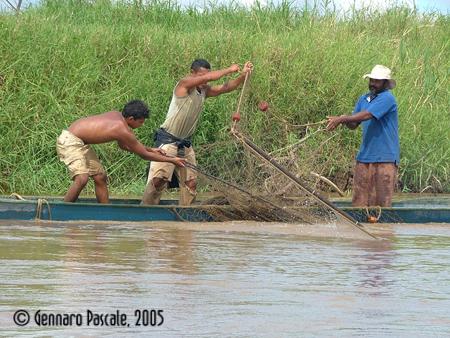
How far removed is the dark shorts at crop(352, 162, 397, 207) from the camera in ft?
34.9

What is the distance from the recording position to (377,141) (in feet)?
34.8

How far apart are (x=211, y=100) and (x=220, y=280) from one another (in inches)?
A: 258

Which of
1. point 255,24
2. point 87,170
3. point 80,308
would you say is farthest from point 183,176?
point 255,24

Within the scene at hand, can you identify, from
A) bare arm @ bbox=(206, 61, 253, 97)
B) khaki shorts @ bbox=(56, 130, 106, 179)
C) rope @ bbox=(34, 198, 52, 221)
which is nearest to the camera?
rope @ bbox=(34, 198, 52, 221)

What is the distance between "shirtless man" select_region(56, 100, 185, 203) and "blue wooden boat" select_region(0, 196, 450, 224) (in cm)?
26

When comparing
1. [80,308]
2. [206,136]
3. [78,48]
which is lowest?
[80,308]

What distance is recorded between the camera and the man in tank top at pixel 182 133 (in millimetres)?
10523

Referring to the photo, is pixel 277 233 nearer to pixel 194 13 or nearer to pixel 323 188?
pixel 323 188

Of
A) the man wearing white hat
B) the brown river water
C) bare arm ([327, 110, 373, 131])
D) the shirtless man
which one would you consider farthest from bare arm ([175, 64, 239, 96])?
the brown river water

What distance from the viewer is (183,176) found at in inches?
419

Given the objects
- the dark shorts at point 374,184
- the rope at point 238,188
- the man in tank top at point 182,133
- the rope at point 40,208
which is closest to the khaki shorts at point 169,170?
the man in tank top at point 182,133

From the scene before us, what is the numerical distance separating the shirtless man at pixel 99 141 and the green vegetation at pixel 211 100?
1.61m

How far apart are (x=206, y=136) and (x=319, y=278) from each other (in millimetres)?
6283

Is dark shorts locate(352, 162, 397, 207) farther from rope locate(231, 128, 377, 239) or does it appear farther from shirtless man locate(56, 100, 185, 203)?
shirtless man locate(56, 100, 185, 203)
